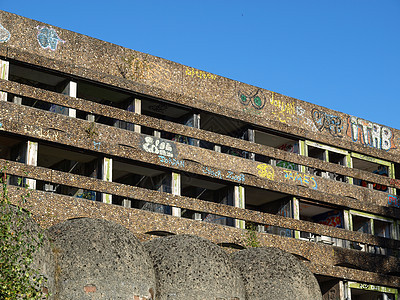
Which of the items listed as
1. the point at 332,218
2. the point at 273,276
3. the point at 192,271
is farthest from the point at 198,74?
the point at 192,271

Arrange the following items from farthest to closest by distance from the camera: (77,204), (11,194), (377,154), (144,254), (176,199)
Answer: (377,154), (176,199), (77,204), (11,194), (144,254)

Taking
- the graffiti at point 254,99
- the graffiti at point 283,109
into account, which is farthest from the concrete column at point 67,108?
the graffiti at point 283,109

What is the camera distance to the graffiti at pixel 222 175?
33.5 m

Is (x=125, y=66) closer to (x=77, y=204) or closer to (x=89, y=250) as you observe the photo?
(x=77, y=204)

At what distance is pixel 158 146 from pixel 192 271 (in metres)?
15.6

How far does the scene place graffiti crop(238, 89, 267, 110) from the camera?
3771 centimetres

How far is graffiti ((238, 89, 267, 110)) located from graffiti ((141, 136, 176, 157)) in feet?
20.4

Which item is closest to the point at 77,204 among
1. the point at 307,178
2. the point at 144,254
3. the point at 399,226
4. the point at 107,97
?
the point at 107,97

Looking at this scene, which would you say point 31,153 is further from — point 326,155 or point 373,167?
point 373,167

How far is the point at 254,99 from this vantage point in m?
38.2

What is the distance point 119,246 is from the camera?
16.7 metres

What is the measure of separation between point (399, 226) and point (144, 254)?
26703mm

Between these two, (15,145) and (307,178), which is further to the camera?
(307,178)

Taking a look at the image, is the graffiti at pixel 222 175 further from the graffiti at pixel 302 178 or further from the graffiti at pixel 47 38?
the graffiti at pixel 47 38
